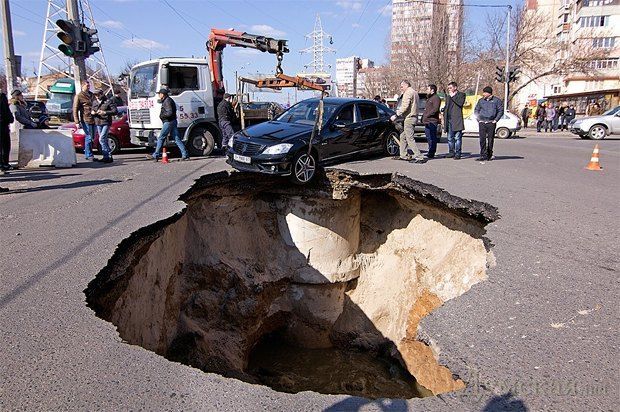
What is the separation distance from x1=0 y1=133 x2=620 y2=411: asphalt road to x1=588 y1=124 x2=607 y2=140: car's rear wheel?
1722 cm

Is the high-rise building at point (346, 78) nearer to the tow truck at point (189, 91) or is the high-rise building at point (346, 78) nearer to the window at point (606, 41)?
the window at point (606, 41)

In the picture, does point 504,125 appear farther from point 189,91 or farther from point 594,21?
point 594,21

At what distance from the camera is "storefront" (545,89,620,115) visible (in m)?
34.8

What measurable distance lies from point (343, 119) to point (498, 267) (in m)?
6.05

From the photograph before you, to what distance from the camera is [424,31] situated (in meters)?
41.0

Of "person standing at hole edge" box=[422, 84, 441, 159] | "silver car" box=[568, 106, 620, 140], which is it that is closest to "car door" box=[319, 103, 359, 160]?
"person standing at hole edge" box=[422, 84, 441, 159]

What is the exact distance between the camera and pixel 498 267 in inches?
166

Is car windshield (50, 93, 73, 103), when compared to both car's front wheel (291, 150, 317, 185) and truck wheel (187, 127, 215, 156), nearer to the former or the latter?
truck wheel (187, 127, 215, 156)

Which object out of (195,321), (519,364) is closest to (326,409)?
(519,364)

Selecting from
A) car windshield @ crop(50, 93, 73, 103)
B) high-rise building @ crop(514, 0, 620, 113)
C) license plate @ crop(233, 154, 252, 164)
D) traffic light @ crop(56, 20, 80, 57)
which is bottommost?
license plate @ crop(233, 154, 252, 164)

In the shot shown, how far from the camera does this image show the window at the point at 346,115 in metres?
9.60

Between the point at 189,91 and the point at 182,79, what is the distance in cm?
41

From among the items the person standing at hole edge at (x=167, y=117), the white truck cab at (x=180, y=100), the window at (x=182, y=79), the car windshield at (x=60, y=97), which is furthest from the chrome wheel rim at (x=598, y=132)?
the car windshield at (x=60, y=97)

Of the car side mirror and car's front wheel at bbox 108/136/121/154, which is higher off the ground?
the car side mirror
